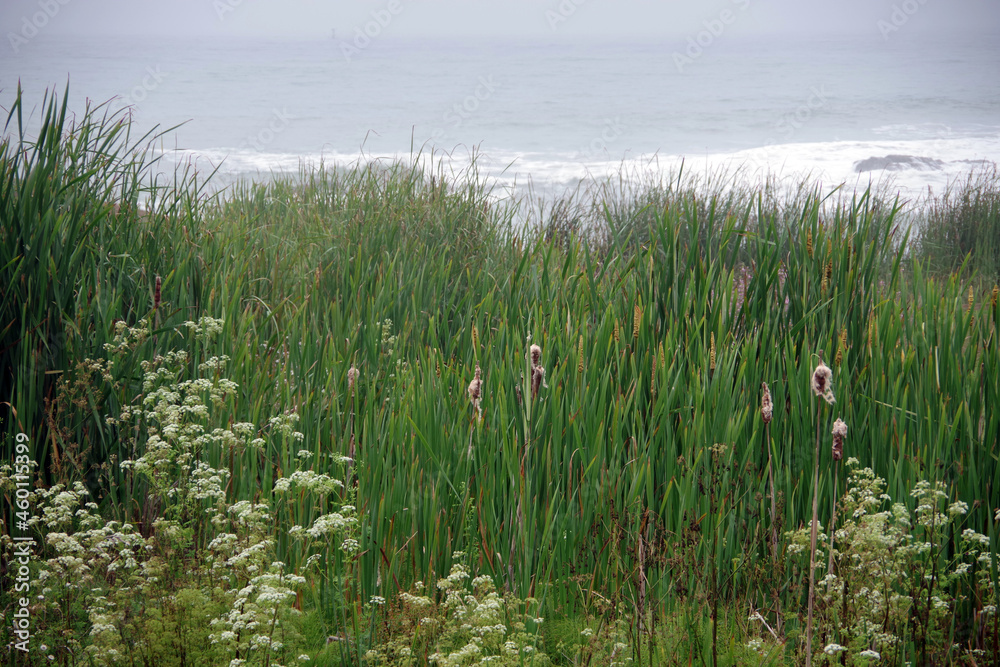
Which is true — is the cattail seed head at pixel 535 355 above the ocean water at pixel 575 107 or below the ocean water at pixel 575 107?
below

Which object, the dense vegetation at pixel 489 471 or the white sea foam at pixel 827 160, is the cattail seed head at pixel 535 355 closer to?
the dense vegetation at pixel 489 471

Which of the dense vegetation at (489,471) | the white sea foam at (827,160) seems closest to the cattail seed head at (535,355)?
the dense vegetation at (489,471)

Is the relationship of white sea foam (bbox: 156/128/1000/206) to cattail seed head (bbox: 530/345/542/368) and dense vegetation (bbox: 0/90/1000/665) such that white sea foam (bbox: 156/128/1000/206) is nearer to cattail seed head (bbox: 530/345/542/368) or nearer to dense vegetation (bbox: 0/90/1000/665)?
dense vegetation (bbox: 0/90/1000/665)

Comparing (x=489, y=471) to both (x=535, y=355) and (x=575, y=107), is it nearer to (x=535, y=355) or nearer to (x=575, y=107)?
(x=535, y=355)

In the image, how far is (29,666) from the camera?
1.67 meters

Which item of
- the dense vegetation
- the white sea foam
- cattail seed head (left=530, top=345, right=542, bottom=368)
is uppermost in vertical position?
the white sea foam

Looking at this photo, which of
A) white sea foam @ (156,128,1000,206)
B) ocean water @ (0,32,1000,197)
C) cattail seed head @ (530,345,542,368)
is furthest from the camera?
ocean water @ (0,32,1000,197)

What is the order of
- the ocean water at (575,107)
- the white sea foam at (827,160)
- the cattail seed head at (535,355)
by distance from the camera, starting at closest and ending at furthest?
1. the cattail seed head at (535,355)
2. the white sea foam at (827,160)
3. the ocean water at (575,107)

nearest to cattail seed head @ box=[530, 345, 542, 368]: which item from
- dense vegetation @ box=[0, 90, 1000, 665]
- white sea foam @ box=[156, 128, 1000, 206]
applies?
dense vegetation @ box=[0, 90, 1000, 665]

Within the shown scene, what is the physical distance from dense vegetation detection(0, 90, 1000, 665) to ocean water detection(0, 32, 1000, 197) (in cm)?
141

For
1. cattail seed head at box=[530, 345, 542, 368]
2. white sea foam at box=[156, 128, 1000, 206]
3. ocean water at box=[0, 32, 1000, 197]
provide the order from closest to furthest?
cattail seed head at box=[530, 345, 542, 368]
white sea foam at box=[156, 128, 1000, 206]
ocean water at box=[0, 32, 1000, 197]

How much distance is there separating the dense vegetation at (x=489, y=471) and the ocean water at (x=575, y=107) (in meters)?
1.41

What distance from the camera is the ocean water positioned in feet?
79.4

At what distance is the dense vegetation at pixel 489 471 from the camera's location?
67.2 inches
